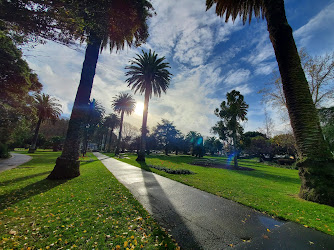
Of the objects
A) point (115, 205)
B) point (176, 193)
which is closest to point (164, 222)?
point (115, 205)

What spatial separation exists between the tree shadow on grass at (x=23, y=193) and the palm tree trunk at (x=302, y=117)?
10.3 meters

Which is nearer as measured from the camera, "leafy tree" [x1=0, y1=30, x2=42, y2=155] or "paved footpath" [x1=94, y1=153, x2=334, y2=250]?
"paved footpath" [x1=94, y1=153, x2=334, y2=250]

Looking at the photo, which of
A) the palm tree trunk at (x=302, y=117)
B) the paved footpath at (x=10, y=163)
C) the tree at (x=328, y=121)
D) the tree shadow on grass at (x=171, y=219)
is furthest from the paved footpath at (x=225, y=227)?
the tree at (x=328, y=121)

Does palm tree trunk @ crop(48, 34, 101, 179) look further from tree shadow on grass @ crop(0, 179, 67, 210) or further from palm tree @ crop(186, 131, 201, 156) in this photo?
palm tree @ crop(186, 131, 201, 156)

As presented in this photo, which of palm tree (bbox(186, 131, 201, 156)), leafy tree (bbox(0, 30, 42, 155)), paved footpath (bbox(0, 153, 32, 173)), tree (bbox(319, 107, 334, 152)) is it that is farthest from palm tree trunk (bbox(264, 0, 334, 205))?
palm tree (bbox(186, 131, 201, 156))

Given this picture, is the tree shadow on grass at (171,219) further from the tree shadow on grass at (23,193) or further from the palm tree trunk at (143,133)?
the palm tree trunk at (143,133)

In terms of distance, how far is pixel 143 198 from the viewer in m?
5.32

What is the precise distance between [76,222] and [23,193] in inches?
164

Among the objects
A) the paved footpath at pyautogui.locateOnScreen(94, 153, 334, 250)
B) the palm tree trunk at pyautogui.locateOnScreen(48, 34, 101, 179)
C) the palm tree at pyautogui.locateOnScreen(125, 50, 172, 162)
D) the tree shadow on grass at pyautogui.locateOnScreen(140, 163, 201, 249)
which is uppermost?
the palm tree at pyautogui.locateOnScreen(125, 50, 172, 162)

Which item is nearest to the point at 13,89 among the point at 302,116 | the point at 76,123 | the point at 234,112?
the point at 76,123

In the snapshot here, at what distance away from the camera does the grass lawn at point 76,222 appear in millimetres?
2672

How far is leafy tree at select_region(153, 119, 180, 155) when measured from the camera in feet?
150

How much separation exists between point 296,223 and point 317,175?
8.90ft

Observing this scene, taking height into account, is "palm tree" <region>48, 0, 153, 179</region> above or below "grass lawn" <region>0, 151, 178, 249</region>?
above
